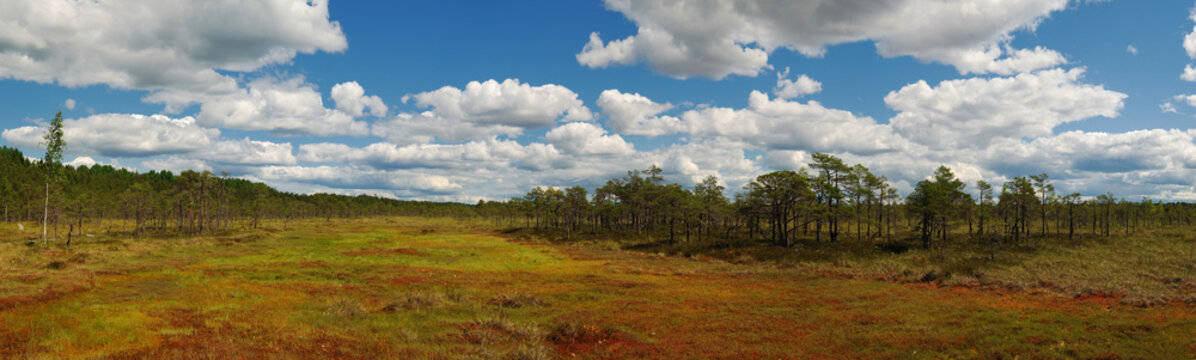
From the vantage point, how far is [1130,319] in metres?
18.9

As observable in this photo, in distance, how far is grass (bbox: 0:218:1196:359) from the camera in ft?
A: 53.0

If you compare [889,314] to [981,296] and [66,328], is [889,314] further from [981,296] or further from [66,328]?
[66,328]

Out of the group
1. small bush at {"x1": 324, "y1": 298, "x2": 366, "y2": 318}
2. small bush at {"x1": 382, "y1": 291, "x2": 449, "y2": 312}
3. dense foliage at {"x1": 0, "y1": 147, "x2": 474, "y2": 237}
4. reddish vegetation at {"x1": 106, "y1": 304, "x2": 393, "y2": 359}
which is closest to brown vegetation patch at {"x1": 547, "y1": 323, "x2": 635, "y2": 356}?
reddish vegetation at {"x1": 106, "y1": 304, "x2": 393, "y2": 359}

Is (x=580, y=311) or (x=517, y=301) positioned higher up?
(x=517, y=301)

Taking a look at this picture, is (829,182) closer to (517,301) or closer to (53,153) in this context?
(517,301)

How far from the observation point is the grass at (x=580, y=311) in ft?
53.0

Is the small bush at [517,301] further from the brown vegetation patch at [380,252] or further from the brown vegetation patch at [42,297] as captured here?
the brown vegetation patch at [380,252]

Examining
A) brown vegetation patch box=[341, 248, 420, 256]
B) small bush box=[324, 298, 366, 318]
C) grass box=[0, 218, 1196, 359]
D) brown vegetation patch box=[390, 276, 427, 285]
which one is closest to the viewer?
grass box=[0, 218, 1196, 359]

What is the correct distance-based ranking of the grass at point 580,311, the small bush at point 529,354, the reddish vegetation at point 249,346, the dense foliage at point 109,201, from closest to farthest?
the reddish vegetation at point 249,346, the small bush at point 529,354, the grass at point 580,311, the dense foliage at point 109,201

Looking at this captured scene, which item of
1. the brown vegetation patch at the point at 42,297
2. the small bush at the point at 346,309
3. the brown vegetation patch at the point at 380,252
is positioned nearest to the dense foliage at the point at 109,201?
the brown vegetation patch at the point at 380,252

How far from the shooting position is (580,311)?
23.6 meters

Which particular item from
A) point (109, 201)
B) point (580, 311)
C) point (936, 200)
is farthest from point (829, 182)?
point (109, 201)

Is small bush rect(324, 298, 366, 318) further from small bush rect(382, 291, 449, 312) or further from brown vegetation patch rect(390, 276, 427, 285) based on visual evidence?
brown vegetation patch rect(390, 276, 427, 285)

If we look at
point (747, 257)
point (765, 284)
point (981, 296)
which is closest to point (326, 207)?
point (747, 257)
